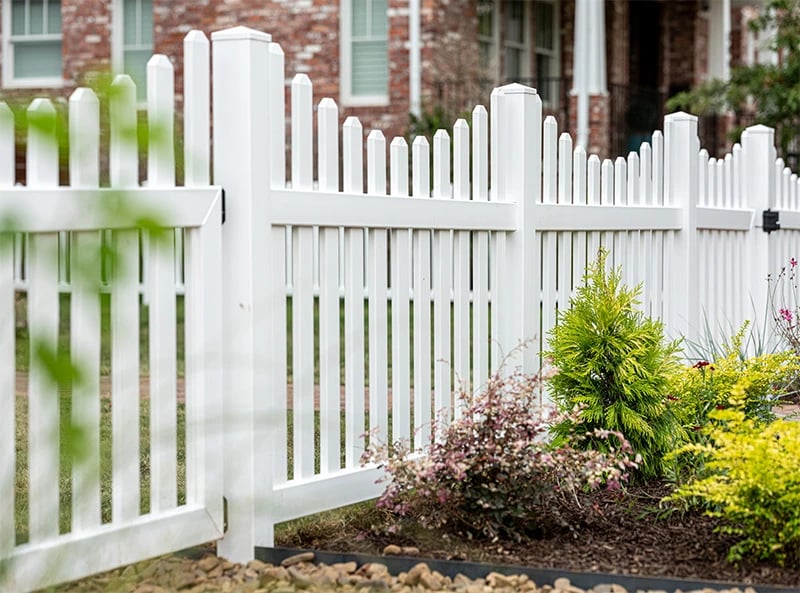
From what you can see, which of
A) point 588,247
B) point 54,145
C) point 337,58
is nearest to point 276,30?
point 337,58

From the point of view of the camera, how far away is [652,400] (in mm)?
4680

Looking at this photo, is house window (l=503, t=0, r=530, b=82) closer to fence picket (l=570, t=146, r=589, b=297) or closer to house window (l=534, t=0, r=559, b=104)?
house window (l=534, t=0, r=559, b=104)

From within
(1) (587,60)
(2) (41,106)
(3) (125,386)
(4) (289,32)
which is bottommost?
(3) (125,386)

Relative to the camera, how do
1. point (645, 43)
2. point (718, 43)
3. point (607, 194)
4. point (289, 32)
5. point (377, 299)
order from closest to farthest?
point (377, 299) → point (607, 194) → point (289, 32) → point (718, 43) → point (645, 43)

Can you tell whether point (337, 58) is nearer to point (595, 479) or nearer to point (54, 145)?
point (595, 479)

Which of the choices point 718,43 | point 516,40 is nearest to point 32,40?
point 516,40

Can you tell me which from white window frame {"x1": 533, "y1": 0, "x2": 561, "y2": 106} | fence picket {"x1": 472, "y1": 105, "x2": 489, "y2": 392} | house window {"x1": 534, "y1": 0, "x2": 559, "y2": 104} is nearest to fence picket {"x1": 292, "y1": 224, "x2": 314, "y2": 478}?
fence picket {"x1": 472, "y1": 105, "x2": 489, "y2": 392}

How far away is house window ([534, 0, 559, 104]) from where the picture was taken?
Answer: 1725 centimetres

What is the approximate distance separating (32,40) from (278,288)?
44.6ft

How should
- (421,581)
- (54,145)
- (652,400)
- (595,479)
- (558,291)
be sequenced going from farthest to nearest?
(558,291) < (652,400) < (595,479) < (421,581) < (54,145)

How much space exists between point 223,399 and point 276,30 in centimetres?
1223

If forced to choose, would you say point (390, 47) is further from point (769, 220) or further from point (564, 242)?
point (564, 242)

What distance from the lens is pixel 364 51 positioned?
15.3 metres

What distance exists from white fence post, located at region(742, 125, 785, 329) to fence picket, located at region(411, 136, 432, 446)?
137 inches
